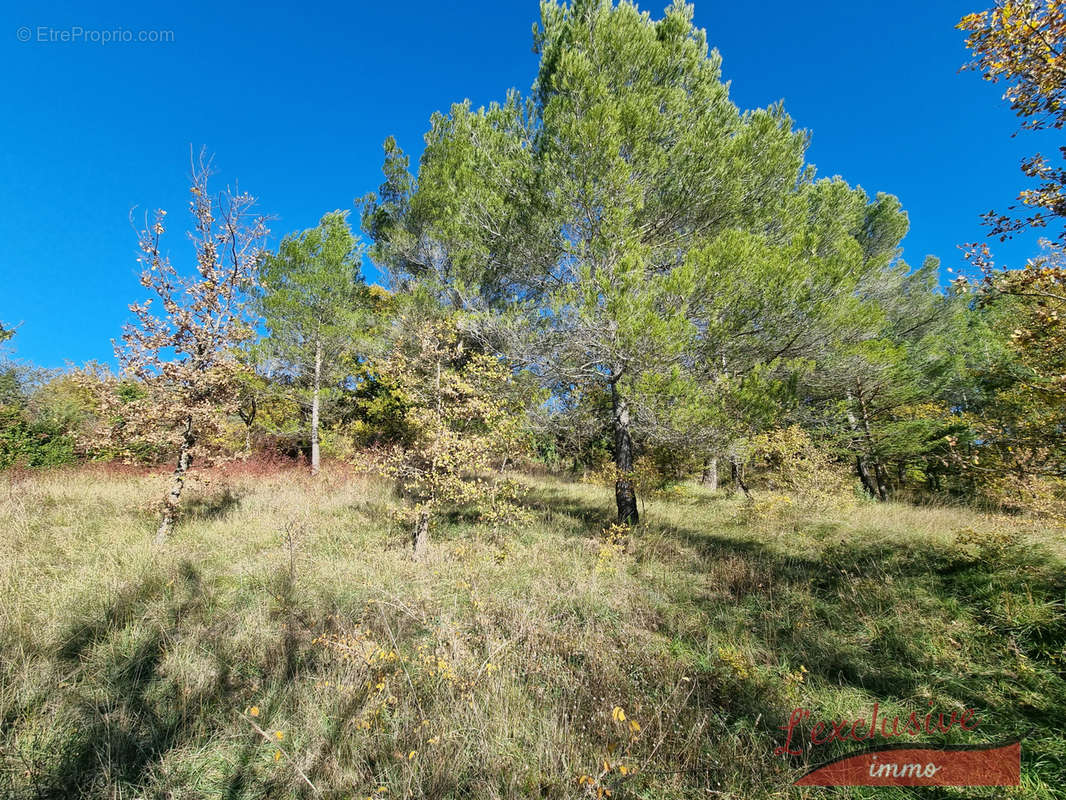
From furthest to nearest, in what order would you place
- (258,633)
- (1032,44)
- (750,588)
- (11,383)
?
1. (11,383)
2. (750,588)
3. (258,633)
4. (1032,44)

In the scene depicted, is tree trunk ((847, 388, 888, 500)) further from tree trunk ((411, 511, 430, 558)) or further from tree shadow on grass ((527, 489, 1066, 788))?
tree trunk ((411, 511, 430, 558))

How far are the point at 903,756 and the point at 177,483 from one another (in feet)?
26.8

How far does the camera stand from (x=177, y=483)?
17.7 ft

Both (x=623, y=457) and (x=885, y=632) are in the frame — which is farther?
(x=623, y=457)

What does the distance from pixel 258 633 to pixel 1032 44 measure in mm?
7839

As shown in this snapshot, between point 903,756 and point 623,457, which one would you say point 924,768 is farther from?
point 623,457

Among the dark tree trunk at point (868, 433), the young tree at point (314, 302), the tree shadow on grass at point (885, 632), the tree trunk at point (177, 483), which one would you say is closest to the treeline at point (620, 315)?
the tree trunk at point (177, 483)

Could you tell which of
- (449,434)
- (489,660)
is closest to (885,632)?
(489,660)

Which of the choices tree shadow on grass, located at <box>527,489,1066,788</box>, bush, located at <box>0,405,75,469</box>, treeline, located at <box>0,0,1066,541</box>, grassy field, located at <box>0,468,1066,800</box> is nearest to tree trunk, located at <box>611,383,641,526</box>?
treeline, located at <box>0,0,1066,541</box>

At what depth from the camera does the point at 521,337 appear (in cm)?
696

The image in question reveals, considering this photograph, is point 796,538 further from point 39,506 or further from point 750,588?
point 39,506

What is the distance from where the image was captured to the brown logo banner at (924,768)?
1.98 m

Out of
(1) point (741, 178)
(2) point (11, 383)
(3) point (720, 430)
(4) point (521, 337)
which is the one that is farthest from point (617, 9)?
(2) point (11, 383)

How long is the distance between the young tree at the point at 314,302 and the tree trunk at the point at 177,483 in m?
7.50
